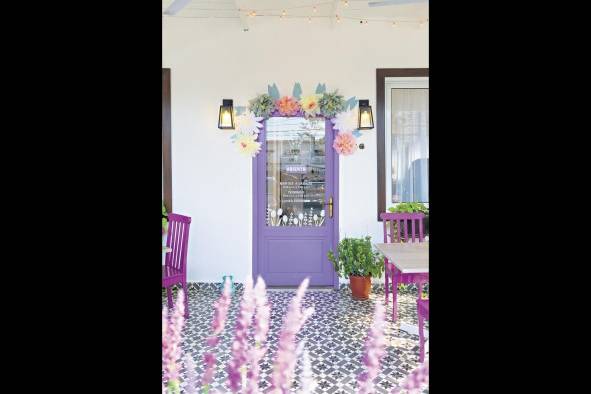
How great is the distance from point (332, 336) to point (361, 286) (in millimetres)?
1035

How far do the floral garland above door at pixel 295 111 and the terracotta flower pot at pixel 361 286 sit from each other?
50.7 inches

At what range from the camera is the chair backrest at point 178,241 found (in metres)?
3.59

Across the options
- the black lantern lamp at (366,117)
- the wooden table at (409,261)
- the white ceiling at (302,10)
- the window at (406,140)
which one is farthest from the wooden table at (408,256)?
the white ceiling at (302,10)

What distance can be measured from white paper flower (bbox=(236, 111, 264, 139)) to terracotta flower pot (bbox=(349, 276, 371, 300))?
1.82 metres

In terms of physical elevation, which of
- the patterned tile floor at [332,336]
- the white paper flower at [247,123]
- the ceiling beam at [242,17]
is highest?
the ceiling beam at [242,17]

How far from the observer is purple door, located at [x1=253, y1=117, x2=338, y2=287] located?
4.59 meters

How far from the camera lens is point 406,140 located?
182 inches

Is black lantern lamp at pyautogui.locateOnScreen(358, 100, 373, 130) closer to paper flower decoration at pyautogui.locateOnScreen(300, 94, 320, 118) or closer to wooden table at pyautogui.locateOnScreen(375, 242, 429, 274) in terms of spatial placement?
paper flower decoration at pyautogui.locateOnScreen(300, 94, 320, 118)

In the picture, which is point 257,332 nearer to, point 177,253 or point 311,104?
point 177,253

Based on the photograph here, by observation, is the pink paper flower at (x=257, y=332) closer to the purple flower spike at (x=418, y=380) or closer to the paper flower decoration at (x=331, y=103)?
the purple flower spike at (x=418, y=380)
